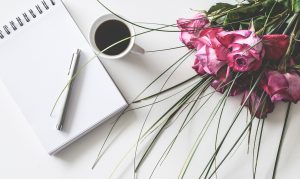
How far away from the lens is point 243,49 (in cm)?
51

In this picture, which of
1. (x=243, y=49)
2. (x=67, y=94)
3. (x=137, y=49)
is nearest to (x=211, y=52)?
(x=243, y=49)

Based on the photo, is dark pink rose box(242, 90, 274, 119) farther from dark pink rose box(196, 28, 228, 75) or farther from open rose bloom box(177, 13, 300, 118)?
dark pink rose box(196, 28, 228, 75)

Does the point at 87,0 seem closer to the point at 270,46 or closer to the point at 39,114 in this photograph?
the point at 39,114

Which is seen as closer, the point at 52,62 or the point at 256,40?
the point at 256,40

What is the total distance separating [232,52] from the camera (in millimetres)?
512

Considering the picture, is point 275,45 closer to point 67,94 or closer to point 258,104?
point 258,104

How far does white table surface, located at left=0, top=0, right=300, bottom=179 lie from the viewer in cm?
69

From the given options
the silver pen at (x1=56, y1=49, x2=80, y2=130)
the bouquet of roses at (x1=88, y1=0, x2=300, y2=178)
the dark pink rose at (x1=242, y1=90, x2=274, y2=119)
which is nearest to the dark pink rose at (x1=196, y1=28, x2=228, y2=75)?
the bouquet of roses at (x1=88, y1=0, x2=300, y2=178)

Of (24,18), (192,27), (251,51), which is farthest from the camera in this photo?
(24,18)

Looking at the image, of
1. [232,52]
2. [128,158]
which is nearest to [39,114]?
[128,158]

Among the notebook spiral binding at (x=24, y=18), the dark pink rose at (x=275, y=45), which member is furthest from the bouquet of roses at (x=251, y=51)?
the notebook spiral binding at (x=24, y=18)

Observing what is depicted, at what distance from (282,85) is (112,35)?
0.94 feet

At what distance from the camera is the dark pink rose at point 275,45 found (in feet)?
1.74

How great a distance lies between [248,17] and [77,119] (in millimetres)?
343
